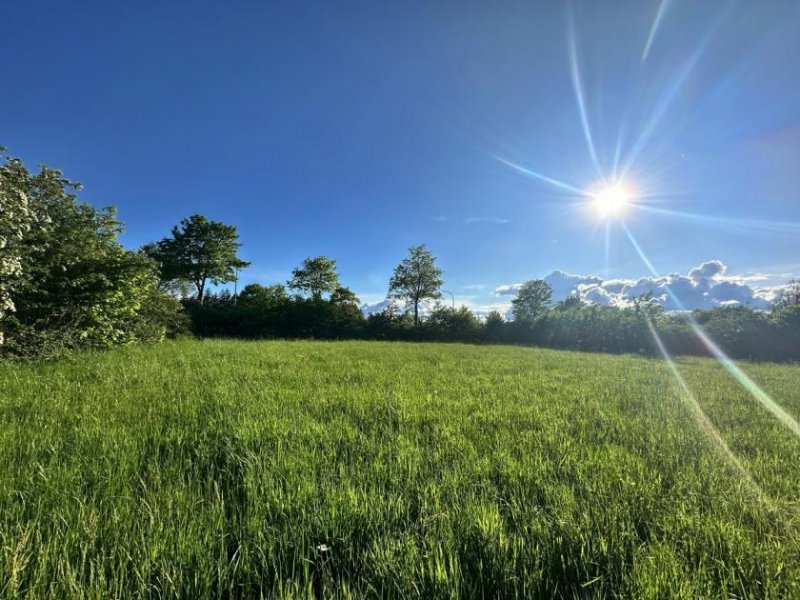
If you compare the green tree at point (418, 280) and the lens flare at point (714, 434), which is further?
the green tree at point (418, 280)

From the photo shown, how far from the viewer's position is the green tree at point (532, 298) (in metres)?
61.5

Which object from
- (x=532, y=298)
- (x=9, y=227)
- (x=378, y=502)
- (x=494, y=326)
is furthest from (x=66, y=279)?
(x=532, y=298)

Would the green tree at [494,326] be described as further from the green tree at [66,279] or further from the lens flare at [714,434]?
the green tree at [66,279]

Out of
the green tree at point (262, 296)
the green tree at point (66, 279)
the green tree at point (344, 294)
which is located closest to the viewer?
the green tree at point (66, 279)

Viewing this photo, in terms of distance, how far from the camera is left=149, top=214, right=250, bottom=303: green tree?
1578 inches

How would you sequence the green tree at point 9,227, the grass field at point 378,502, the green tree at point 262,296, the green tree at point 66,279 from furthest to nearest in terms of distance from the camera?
the green tree at point 262,296, the green tree at point 66,279, the green tree at point 9,227, the grass field at point 378,502

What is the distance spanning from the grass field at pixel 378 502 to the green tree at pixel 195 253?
133ft

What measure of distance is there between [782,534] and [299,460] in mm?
3360

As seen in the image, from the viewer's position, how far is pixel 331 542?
6.00 ft

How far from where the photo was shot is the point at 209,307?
36.1m

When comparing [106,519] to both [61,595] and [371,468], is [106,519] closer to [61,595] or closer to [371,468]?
[61,595]

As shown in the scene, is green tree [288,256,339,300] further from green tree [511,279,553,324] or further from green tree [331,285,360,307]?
green tree [511,279,553,324]

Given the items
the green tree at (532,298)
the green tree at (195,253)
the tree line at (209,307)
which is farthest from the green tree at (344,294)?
the green tree at (532,298)

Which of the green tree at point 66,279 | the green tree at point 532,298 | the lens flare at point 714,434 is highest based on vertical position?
the green tree at point 532,298
